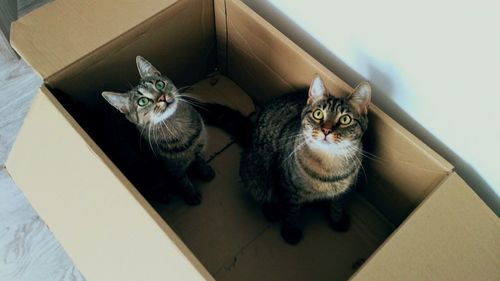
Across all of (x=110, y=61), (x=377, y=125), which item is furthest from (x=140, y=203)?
(x=377, y=125)

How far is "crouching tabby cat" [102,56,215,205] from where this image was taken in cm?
109

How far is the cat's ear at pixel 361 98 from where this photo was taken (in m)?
0.97

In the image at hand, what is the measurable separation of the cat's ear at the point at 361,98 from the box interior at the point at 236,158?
0.06 m

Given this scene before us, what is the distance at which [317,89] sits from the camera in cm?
102

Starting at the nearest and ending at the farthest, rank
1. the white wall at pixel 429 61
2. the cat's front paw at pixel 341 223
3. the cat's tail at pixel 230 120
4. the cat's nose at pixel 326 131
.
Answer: the white wall at pixel 429 61 → the cat's nose at pixel 326 131 → the cat's front paw at pixel 341 223 → the cat's tail at pixel 230 120

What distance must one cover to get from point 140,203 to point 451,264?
657 mm

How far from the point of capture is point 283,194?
1.21 m

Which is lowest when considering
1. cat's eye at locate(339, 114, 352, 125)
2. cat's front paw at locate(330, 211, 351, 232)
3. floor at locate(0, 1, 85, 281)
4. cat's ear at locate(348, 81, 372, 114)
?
floor at locate(0, 1, 85, 281)

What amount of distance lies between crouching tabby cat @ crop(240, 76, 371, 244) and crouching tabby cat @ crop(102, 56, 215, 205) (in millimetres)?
200

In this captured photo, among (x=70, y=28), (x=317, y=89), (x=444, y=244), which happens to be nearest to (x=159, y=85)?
(x=70, y=28)

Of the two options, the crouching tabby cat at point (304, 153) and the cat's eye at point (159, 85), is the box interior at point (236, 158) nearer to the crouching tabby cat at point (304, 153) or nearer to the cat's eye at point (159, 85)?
the crouching tabby cat at point (304, 153)

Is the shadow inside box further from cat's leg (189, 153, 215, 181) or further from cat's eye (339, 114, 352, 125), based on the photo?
cat's eye (339, 114, 352, 125)

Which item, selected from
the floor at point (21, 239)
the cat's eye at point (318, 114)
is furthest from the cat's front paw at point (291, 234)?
the floor at point (21, 239)

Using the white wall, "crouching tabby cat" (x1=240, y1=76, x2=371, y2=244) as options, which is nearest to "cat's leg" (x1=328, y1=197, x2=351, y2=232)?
"crouching tabby cat" (x1=240, y1=76, x2=371, y2=244)
